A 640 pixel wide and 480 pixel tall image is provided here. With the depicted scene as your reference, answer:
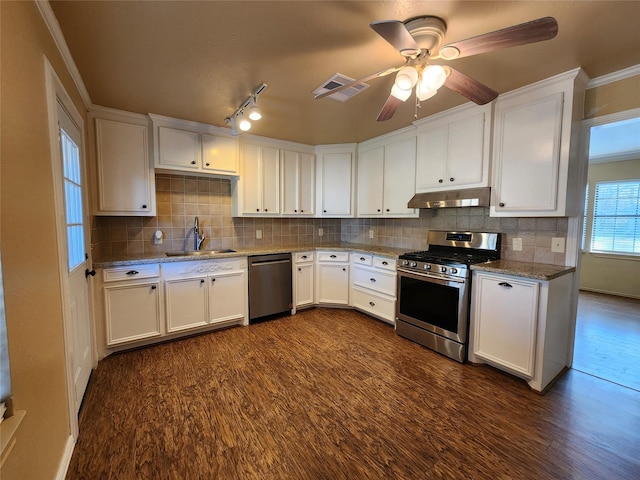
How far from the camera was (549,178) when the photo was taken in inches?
85.5

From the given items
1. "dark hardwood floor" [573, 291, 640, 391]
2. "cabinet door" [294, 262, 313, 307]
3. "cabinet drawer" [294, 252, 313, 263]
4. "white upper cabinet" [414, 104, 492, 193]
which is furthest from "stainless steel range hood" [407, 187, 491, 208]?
"dark hardwood floor" [573, 291, 640, 391]

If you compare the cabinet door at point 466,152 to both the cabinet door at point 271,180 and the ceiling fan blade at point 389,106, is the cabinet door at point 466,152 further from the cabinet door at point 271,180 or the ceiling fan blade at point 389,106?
the cabinet door at point 271,180

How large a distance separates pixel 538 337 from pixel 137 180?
3.83 metres

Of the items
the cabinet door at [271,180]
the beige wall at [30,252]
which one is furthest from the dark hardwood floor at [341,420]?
the cabinet door at [271,180]

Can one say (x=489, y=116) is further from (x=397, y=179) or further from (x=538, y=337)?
(x=538, y=337)

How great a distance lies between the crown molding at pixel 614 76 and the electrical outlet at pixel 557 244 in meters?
1.21

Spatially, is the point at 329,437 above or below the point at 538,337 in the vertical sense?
below

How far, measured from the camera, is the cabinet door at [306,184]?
393 cm

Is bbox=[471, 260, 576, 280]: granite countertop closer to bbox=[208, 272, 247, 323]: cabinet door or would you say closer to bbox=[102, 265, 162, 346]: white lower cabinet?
bbox=[208, 272, 247, 323]: cabinet door

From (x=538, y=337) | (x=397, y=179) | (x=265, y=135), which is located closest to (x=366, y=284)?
(x=397, y=179)

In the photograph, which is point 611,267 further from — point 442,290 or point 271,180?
point 271,180

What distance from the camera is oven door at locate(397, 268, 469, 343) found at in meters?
2.47

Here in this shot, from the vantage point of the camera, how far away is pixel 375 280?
3.41 m

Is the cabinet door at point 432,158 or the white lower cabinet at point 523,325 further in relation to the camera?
the cabinet door at point 432,158
